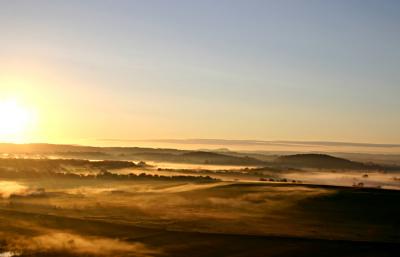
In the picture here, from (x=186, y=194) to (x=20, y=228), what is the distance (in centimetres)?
2020

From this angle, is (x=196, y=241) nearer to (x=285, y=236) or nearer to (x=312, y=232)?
(x=285, y=236)

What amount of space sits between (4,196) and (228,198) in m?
21.1

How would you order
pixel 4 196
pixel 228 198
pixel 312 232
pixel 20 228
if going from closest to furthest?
pixel 312 232, pixel 20 228, pixel 228 198, pixel 4 196

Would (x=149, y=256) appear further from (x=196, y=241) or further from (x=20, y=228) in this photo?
(x=20, y=228)

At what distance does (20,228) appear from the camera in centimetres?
3512

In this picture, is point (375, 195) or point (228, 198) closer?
point (375, 195)

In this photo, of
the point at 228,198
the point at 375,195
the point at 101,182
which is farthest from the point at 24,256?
the point at 101,182

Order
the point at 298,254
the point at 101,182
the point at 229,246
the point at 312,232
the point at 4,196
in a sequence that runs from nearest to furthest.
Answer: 1. the point at 298,254
2. the point at 229,246
3. the point at 312,232
4. the point at 4,196
5. the point at 101,182

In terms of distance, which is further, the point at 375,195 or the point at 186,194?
the point at 186,194

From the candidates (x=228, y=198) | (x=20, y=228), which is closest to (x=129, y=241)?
(x=20, y=228)

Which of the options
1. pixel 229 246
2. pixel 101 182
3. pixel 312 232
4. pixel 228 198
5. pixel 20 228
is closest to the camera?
pixel 229 246

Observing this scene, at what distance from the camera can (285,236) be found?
103ft

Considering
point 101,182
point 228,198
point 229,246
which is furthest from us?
point 101,182

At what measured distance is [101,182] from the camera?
6975 cm
